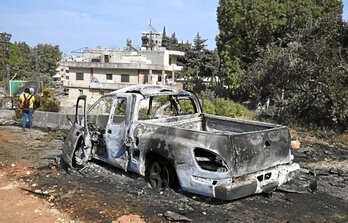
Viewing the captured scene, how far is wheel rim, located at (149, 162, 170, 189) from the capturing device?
5.48 m

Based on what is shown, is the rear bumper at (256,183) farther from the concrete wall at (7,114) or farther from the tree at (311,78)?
the concrete wall at (7,114)

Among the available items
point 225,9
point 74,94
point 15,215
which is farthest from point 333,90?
point 74,94

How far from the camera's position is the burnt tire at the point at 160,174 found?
214 inches

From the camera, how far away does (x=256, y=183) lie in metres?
4.84

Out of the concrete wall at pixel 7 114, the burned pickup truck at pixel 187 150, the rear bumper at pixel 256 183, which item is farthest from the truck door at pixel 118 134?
the concrete wall at pixel 7 114

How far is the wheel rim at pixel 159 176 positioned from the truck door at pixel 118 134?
2.11 ft

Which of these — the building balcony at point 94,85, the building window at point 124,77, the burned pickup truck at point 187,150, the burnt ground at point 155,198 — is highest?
the building window at point 124,77

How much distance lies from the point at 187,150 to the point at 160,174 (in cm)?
92

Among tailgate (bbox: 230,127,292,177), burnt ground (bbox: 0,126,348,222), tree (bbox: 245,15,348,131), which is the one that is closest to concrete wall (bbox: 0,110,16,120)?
burnt ground (bbox: 0,126,348,222)

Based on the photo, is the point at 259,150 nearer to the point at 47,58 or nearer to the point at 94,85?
the point at 94,85

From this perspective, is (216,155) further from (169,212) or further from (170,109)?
(170,109)

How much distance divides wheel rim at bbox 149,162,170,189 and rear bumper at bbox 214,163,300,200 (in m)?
1.09

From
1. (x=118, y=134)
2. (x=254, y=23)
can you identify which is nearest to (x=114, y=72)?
(x=254, y=23)

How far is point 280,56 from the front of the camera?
1647 centimetres
